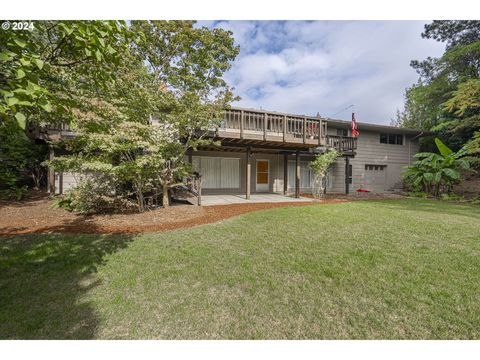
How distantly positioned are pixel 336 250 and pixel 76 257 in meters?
4.93

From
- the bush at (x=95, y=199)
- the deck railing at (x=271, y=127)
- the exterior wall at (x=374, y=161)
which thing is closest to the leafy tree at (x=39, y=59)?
the bush at (x=95, y=199)

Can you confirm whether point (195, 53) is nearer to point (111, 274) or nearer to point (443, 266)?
point (111, 274)

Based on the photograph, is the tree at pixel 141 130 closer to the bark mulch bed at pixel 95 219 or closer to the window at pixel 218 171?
the bark mulch bed at pixel 95 219

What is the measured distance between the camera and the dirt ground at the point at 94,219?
5723 millimetres

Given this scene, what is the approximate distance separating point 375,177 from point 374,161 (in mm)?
1256

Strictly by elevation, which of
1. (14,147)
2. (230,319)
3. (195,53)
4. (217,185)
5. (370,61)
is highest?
(195,53)

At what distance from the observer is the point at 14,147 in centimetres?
1036

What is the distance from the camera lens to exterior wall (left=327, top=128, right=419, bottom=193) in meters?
15.6


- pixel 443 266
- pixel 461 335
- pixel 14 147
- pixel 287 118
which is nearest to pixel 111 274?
pixel 461 335

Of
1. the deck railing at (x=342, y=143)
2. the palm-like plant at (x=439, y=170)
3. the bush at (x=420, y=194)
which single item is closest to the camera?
the palm-like plant at (x=439, y=170)

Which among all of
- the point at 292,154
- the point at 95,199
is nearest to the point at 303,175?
the point at 292,154

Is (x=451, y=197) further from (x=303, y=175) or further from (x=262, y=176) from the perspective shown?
(x=262, y=176)

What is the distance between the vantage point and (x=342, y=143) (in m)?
13.7

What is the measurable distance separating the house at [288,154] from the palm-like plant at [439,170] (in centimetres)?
295
